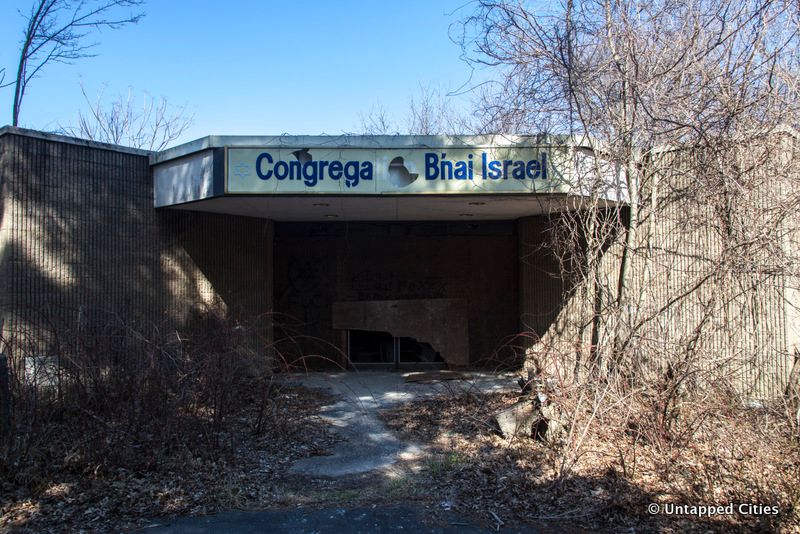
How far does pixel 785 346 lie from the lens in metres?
9.23

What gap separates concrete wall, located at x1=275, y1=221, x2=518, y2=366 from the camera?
12.3 meters

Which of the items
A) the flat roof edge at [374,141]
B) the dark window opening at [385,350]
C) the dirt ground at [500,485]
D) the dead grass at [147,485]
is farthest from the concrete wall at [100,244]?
the dirt ground at [500,485]

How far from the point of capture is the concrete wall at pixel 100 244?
8.42m

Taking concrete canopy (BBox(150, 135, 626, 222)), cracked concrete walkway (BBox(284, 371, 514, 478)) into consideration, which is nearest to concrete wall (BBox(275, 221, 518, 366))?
cracked concrete walkway (BBox(284, 371, 514, 478))

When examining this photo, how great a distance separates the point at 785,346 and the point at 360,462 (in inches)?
276

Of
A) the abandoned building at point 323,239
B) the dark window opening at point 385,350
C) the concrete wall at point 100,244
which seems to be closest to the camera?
the concrete wall at point 100,244

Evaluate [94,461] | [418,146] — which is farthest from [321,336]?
[94,461]

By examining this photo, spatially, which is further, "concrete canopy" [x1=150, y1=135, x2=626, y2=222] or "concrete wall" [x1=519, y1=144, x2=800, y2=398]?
"concrete canopy" [x1=150, y1=135, x2=626, y2=222]

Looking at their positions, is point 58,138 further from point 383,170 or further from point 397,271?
point 397,271

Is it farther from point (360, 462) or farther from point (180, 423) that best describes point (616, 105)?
point (180, 423)

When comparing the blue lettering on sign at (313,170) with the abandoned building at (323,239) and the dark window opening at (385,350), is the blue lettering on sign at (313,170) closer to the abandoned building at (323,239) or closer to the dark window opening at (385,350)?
the abandoned building at (323,239)

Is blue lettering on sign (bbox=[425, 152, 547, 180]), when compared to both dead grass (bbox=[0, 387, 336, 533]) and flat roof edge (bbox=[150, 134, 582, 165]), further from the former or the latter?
dead grass (bbox=[0, 387, 336, 533])

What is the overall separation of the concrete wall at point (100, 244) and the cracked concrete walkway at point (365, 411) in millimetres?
2249

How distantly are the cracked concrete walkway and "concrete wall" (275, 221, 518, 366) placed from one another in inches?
47.3
